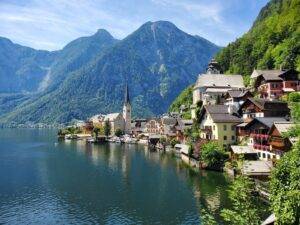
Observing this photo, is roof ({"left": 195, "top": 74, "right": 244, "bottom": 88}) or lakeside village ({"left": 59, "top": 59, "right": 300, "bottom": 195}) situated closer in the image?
lakeside village ({"left": 59, "top": 59, "right": 300, "bottom": 195})

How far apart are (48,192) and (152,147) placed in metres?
89.2

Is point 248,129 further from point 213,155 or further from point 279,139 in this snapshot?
point 279,139

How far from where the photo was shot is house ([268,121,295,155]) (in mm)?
69500

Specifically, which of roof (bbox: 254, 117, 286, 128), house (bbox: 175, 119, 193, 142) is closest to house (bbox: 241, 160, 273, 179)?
roof (bbox: 254, 117, 286, 128)

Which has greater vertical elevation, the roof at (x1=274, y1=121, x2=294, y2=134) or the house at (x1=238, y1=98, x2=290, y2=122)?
the house at (x1=238, y1=98, x2=290, y2=122)

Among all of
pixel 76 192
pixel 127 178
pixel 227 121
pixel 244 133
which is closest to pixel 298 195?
pixel 76 192

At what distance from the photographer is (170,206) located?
61.1 meters

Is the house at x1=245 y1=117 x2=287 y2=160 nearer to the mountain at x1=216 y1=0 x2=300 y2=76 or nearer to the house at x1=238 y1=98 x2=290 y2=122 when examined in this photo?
the house at x1=238 y1=98 x2=290 y2=122

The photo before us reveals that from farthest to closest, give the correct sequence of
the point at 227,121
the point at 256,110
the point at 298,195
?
the point at 227,121 < the point at 256,110 < the point at 298,195

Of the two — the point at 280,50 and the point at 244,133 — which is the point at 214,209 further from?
the point at 280,50

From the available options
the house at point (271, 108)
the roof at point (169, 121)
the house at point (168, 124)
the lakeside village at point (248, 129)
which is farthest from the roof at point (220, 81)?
the house at point (271, 108)

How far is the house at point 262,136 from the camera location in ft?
257

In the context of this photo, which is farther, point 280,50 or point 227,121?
point 280,50

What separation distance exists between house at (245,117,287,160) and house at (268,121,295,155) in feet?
5.30
